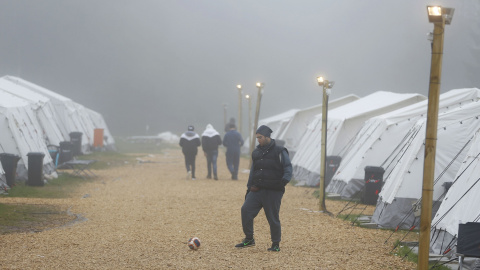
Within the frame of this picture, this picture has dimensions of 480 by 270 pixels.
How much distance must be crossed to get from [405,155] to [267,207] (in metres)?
4.81

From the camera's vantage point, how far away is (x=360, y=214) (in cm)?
1259

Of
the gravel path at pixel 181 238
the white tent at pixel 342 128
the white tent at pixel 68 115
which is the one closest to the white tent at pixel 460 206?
the gravel path at pixel 181 238

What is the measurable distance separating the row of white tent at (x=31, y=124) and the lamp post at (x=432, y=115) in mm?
11557

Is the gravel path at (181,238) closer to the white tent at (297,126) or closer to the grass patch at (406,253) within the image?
the grass patch at (406,253)

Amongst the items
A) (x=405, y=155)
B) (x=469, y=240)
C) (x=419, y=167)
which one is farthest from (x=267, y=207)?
(x=405, y=155)

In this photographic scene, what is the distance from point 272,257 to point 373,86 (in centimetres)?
8689

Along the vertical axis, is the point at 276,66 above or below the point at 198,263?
above

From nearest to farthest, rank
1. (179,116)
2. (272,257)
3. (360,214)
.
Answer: (272,257)
(360,214)
(179,116)

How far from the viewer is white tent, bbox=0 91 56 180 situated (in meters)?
17.5

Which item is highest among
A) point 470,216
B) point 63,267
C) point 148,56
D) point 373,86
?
point 148,56

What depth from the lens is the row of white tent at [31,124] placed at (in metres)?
17.5

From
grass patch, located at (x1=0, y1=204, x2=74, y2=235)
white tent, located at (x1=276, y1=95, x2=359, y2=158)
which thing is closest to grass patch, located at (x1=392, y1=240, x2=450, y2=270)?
grass patch, located at (x1=0, y1=204, x2=74, y2=235)

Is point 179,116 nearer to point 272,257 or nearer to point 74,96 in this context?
point 74,96

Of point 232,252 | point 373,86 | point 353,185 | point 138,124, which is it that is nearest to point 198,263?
point 232,252
